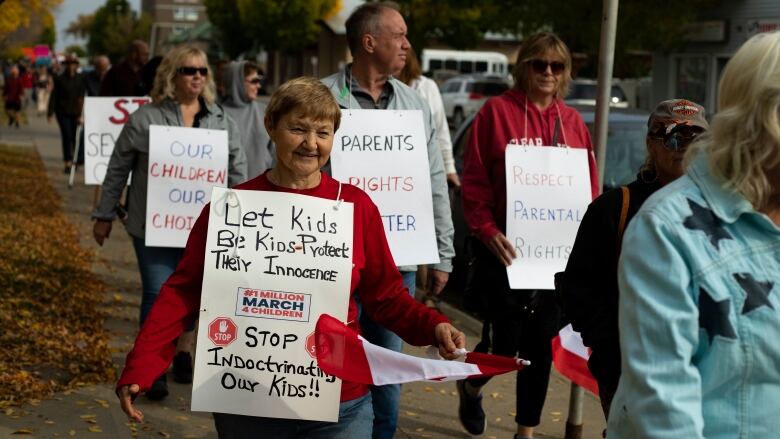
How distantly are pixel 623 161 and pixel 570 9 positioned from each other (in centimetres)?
2680

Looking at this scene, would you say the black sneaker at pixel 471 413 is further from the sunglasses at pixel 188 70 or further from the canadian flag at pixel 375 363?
the canadian flag at pixel 375 363

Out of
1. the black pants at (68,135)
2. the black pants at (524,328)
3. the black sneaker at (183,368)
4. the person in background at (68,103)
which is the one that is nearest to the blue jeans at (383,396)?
the black pants at (524,328)

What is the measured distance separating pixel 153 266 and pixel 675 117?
11.8 ft

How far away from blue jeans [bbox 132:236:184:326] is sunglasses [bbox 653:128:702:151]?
3.50 meters

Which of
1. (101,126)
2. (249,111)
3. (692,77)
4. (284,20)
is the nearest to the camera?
(249,111)

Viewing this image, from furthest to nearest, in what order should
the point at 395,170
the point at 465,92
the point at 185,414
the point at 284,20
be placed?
the point at 284,20
the point at 465,92
the point at 185,414
the point at 395,170

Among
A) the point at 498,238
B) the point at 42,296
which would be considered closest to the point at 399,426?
the point at 498,238

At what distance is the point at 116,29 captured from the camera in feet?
499

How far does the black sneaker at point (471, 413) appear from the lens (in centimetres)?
607

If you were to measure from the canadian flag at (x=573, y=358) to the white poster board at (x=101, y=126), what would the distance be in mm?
6817

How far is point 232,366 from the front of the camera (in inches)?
148

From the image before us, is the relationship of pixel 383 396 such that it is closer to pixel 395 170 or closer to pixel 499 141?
pixel 395 170

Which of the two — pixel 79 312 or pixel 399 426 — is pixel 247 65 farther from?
pixel 399 426

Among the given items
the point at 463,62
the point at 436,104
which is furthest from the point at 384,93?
the point at 463,62
